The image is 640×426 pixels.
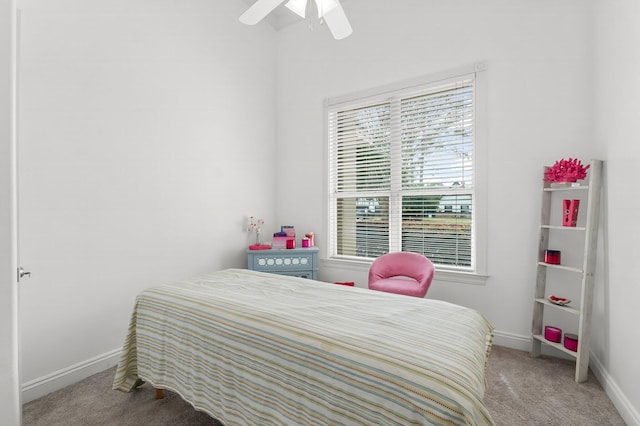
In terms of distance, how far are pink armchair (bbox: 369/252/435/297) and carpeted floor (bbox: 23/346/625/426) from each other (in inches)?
31.5

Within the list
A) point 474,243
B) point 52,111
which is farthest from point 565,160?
point 52,111

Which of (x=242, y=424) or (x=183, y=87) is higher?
(x=183, y=87)

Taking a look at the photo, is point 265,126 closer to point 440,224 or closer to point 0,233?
point 440,224

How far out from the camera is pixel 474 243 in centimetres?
288

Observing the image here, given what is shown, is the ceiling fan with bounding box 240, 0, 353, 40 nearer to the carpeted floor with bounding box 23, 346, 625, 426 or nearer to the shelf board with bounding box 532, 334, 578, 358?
the carpeted floor with bounding box 23, 346, 625, 426

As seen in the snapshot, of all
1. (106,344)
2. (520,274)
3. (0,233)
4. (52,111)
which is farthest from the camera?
(520,274)

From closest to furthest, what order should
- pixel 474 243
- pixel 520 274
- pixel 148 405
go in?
1. pixel 148 405
2. pixel 520 274
3. pixel 474 243

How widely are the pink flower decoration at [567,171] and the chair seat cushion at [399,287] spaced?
1316 mm

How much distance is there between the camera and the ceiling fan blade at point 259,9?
1923 millimetres

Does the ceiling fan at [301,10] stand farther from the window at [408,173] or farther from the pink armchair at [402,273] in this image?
the pink armchair at [402,273]

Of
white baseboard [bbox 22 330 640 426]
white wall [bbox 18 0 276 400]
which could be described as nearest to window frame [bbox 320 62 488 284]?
white baseboard [bbox 22 330 640 426]

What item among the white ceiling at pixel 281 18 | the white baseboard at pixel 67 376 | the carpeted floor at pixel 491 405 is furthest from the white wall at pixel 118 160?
the white ceiling at pixel 281 18

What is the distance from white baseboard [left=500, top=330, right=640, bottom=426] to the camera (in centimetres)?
168

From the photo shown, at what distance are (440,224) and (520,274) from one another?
0.79 metres
